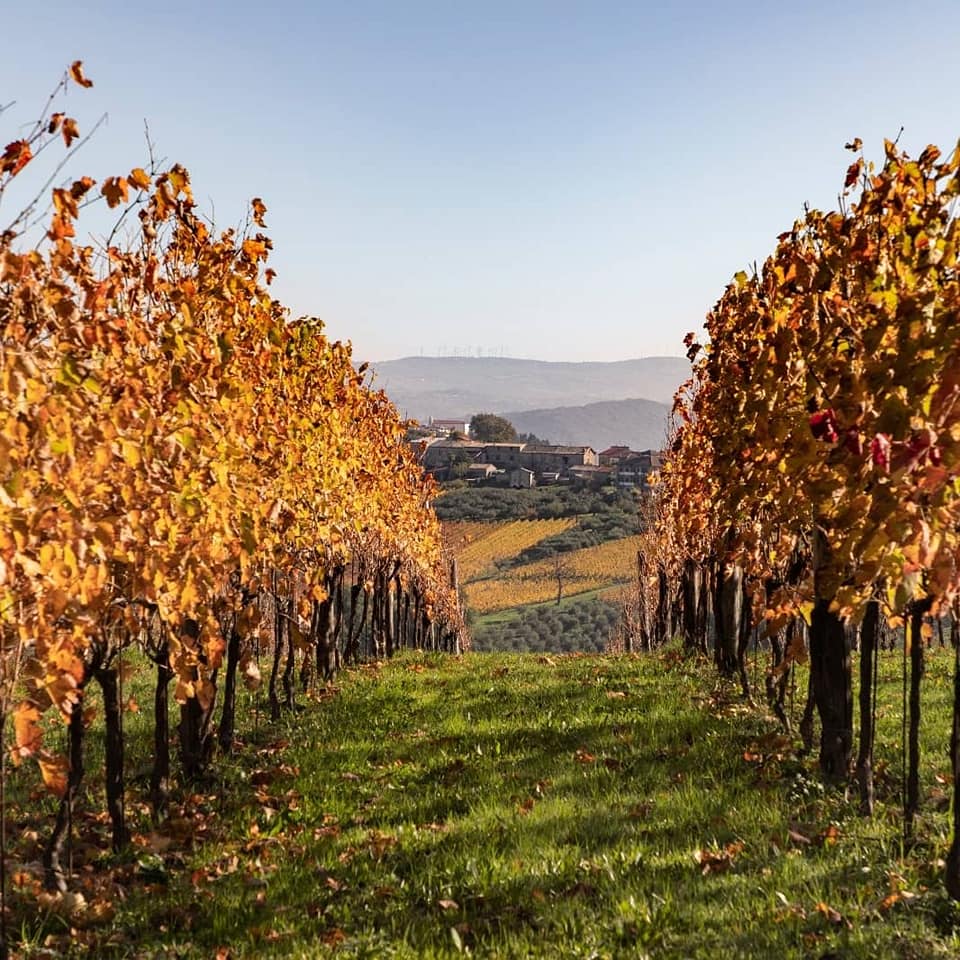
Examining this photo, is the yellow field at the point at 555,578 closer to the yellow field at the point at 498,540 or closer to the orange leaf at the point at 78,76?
the yellow field at the point at 498,540

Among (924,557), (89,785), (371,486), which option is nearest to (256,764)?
(89,785)

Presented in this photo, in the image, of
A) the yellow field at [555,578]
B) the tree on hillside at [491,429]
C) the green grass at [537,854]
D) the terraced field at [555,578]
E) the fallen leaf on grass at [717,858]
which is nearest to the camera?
the green grass at [537,854]

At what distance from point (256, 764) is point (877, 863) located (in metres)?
6.52

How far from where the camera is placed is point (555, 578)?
7625cm

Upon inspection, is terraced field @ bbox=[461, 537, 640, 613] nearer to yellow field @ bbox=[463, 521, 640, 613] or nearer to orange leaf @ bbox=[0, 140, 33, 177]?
yellow field @ bbox=[463, 521, 640, 613]

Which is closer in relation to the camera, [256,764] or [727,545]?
[256,764]

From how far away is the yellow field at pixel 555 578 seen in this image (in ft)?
233

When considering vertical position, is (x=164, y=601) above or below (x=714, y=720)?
above

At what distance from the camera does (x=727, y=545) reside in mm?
11539

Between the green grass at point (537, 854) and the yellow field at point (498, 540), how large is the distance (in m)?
72.2

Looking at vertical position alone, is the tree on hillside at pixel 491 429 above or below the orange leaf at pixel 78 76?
above

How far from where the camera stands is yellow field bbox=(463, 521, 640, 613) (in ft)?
233

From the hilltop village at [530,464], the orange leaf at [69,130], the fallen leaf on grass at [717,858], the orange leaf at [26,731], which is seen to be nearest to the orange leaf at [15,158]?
the orange leaf at [69,130]

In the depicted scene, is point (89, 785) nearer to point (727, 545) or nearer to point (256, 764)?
point (256, 764)
